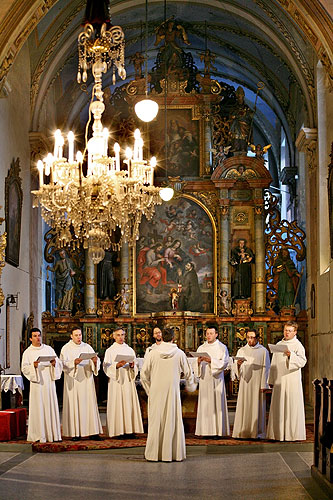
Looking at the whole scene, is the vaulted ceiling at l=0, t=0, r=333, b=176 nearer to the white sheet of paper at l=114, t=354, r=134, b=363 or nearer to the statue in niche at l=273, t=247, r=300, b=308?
the statue in niche at l=273, t=247, r=300, b=308

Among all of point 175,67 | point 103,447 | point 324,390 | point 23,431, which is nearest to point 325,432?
point 324,390

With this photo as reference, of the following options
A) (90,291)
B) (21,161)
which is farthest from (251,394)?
(90,291)

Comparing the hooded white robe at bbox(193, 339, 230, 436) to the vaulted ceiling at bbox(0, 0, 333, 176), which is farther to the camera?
the vaulted ceiling at bbox(0, 0, 333, 176)

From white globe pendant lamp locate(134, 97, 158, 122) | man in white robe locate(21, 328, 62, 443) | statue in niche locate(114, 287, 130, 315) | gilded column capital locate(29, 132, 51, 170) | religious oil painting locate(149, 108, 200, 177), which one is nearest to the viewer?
white globe pendant lamp locate(134, 97, 158, 122)

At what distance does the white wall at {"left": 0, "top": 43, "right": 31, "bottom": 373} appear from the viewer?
1625 centimetres

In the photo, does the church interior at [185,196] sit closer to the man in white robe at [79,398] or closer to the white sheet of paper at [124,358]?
the man in white robe at [79,398]

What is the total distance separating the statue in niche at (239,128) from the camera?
67.1 feet

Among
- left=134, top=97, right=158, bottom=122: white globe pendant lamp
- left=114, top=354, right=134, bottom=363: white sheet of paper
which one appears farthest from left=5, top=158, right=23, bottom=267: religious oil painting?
left=134, top=97, right=158, bottom=122: white globe pendant lamp

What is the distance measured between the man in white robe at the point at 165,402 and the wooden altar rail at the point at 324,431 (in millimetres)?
1918

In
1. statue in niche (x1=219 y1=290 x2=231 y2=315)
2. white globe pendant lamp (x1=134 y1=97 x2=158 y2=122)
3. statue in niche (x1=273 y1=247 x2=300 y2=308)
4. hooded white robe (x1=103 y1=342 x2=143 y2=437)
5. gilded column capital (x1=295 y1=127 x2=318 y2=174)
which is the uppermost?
gilded column capital (x1=295 y1=127 x2=318 y2=174)

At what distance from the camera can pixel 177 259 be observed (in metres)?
20.5

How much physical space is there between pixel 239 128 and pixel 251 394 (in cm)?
922

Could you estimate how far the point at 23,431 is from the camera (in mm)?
13102

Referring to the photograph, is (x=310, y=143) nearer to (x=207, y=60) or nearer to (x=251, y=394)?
(x=207, y=60)
